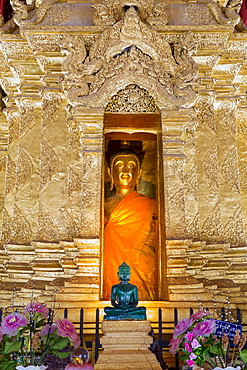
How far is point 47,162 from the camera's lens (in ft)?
23.6

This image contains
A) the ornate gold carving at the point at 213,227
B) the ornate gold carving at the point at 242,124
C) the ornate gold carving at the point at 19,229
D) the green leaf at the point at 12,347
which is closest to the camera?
the green leaf at the point at 12,347

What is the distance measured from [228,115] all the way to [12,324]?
192 inches

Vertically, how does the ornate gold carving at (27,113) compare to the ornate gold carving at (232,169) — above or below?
above

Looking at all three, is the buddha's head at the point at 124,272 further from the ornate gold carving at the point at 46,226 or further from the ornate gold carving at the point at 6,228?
the ornate gold carving at the point at 6,228

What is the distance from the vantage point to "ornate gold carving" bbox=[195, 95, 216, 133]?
7.49 metres

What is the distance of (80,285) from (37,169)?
2102 millimetres

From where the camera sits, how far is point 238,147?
8.09 metres

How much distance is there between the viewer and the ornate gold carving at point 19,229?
7007mm

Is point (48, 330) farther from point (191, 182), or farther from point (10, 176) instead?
point (10, 176)

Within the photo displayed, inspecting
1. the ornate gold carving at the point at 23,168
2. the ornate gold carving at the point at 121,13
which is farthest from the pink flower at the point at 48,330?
the ornate gold carving at the point at 121,13

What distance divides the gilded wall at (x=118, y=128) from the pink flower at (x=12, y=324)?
66.2 inches

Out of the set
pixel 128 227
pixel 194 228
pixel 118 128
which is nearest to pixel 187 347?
pixel 194 228

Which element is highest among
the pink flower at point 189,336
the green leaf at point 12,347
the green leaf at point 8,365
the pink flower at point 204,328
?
the pink flower at point 204,328

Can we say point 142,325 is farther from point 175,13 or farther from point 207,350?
point 175,13
